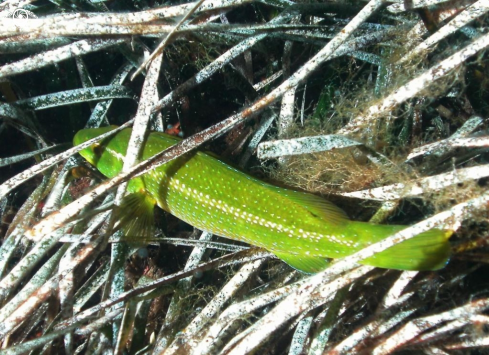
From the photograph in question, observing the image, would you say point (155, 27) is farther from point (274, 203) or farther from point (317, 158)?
point (317, 158)

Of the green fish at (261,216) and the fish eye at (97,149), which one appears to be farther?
the fish eye at (97,149)

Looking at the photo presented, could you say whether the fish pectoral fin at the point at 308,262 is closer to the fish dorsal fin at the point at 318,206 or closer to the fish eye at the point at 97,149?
the fish dorsal fin at the point at 318,206

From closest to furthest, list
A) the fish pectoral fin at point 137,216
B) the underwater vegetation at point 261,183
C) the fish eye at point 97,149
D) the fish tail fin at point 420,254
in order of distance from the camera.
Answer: the fish tail fin at point 420,254 → the underwater vegetation at point 261,183 → the fish pectoral fin at point 137,216 → the fish eye at point 97,149

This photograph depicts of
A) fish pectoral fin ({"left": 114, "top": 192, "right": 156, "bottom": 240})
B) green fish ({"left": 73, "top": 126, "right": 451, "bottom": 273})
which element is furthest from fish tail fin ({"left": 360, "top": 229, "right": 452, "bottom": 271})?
fish pectoral fin ({"left": 114, "top": 192, "right": 156, "bottom": 240})

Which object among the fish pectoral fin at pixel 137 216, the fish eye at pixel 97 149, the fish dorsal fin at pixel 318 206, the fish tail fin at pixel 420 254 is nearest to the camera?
the fish tail fin at pixel 420 254

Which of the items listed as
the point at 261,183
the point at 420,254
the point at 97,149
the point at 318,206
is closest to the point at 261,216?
the point at 261,183

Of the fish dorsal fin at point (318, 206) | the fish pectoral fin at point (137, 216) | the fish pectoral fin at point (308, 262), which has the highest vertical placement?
the fish dorsal fin at point (318, 206)

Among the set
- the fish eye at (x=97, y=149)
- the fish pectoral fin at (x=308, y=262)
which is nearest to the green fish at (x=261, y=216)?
the fish pectoral fin at (x=308, y=262)

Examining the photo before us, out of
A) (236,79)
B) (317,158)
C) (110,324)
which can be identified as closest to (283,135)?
(317,158)
